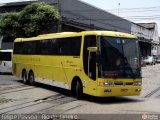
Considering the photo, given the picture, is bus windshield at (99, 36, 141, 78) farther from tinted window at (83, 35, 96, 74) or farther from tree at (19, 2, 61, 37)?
tree at (19, 2, 61, 37)

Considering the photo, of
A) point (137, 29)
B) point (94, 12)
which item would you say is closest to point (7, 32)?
point (94, 12)

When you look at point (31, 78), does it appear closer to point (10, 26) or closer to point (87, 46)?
point (87, 46)

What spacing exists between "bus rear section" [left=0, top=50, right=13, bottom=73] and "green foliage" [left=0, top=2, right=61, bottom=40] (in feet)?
24.9

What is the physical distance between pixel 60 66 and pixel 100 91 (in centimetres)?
412

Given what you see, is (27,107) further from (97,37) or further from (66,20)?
(66,20)

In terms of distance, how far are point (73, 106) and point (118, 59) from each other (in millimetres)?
2735

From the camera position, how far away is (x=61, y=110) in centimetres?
1351

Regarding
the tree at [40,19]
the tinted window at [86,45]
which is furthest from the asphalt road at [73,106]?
the tree at [40,19]

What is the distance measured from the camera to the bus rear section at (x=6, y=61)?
3244 centimetres

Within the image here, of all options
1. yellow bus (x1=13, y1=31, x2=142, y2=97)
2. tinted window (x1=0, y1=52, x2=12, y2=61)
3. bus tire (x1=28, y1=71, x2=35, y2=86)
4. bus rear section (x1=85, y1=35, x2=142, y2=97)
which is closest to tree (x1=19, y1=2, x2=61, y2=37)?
tinted window (x1=0, y1=52, x2=12, y2=61)

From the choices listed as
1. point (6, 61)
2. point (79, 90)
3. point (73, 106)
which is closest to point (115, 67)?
point (79, 90)

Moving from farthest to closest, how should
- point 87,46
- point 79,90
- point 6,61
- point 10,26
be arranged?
point 10,26 < point 6,61 < point 79,90 < point 87,46

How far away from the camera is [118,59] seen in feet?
51.8

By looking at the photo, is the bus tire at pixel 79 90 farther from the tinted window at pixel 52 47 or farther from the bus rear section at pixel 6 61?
the bus rear section at pixel 6 61
